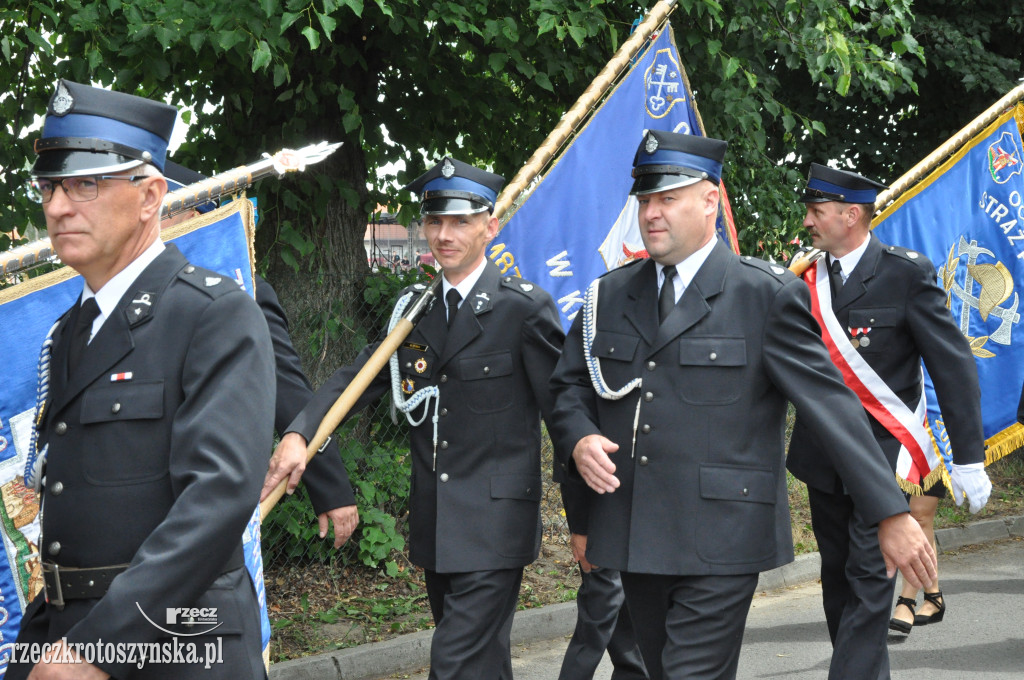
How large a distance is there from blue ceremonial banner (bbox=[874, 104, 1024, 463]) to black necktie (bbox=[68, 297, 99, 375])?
189 inches

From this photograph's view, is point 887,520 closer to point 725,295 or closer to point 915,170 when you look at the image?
point 725,295

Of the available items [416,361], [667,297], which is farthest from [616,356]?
[416,361]

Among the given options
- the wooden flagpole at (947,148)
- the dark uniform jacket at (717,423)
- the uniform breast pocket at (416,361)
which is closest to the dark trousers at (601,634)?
the uniform breast pocket at (416,361)

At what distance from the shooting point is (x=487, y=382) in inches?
178

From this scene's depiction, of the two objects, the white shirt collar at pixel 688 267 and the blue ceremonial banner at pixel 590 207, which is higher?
the blue ceremonial banner at pixel 590 207

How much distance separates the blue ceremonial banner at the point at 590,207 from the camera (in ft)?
17.3

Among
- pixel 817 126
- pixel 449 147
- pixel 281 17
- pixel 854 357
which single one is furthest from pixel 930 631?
pixel 281 17

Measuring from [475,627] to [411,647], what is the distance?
2048 mm

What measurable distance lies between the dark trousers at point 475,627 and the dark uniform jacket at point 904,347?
1560 millimetres

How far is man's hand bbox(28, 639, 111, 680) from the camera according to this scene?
86.1 inches

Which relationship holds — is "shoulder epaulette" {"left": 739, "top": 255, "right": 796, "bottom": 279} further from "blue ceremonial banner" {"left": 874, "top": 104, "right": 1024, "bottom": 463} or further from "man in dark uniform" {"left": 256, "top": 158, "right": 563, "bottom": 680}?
"blue ceremonial banner" {"left": 874, "top": 104, "right": 1024, "bottom": 463}

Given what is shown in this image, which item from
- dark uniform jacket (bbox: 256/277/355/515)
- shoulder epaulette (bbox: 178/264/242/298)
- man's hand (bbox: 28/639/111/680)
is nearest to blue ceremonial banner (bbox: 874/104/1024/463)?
dark uniform jacket (bbox: 256/277/355/515)

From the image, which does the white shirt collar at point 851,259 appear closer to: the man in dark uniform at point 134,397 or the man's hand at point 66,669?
the man in dark uniform at point 134,397

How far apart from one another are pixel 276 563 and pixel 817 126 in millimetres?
4623
